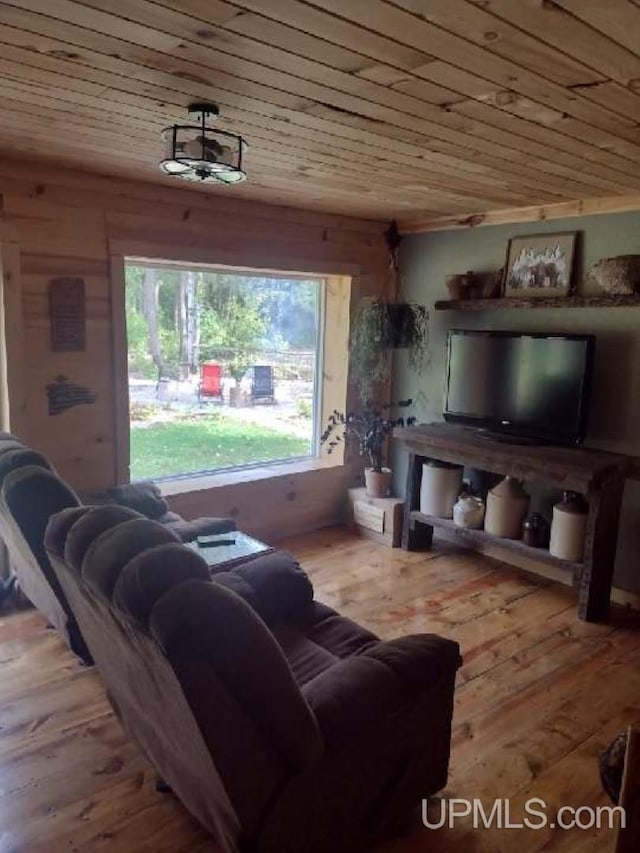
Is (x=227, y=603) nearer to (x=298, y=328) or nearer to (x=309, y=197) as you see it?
(x=309, y=197)

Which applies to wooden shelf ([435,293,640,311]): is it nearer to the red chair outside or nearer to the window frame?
the window frame

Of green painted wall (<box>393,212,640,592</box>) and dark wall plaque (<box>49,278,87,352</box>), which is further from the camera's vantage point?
green painted wall (<box>393,212,640,592</box>)

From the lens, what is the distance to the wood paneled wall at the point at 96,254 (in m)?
3.11

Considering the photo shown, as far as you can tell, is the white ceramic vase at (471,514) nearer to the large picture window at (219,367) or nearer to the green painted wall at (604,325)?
the green painted wall at (604,325)

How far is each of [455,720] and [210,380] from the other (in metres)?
2.61

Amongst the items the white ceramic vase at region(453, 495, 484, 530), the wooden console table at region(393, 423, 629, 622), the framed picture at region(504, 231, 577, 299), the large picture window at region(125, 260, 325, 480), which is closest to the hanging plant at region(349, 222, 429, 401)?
the large picture window at region(125, 260, 325, 480)

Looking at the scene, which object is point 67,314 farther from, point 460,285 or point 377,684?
point 377,684

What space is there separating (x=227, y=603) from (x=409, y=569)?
2.83 meters

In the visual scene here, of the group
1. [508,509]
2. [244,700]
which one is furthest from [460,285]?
[244,700]

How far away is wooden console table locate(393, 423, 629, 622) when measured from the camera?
3211 millimetres

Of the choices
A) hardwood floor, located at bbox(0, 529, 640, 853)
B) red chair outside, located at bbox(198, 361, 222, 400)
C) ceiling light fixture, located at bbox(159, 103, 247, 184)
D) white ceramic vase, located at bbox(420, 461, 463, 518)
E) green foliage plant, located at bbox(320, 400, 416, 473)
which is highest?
ceiling light fixture, located at bbox(159, 103, 247, 184)

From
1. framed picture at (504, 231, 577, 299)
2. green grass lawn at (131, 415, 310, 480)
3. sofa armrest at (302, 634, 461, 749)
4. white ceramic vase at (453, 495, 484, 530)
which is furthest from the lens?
green grass lawn at (131, 415, 310, 480)

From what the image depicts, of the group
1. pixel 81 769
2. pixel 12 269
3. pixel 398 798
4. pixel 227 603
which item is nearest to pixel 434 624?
pixel 398 798

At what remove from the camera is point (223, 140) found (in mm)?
2240
